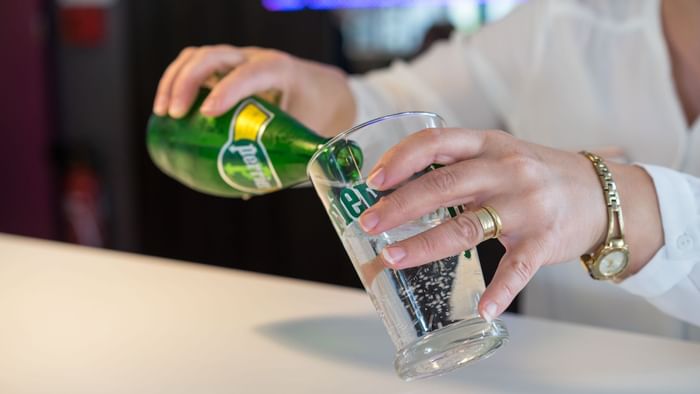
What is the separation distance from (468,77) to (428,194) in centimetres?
69

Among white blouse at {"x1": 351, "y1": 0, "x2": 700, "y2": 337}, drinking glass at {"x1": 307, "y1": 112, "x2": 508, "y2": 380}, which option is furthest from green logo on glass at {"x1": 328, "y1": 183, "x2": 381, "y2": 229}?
white blouse at {"x1": 351, "y1": 0, "x2": 700, "y2": 337}

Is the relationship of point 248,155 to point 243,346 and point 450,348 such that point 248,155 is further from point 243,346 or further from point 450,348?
point 450,348

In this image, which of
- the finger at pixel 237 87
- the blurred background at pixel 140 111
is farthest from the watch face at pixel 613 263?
the blurred background at pixel 140 111

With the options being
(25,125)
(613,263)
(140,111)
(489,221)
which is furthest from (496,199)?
(25,125)

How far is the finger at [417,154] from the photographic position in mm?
554

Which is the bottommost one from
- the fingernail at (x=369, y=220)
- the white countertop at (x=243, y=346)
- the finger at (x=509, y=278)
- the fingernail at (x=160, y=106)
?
the white countertop at (x=243, y=346)

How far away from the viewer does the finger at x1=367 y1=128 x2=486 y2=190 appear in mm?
554

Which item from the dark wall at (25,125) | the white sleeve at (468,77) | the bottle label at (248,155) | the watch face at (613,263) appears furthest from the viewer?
the dark wall at (25,125)

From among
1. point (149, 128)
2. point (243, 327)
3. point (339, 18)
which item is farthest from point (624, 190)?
point (339, 18)

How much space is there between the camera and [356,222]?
0.57m

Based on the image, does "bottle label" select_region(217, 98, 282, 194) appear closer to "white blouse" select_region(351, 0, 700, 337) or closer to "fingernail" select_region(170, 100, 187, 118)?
"fingernail" select_region(170, 100, 187, 118)

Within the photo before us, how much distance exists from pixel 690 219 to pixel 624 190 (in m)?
0.07

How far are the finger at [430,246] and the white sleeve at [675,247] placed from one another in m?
0.21

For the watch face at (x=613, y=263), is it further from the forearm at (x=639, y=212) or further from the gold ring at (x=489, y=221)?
the gold ring at (x=489, y=221)
